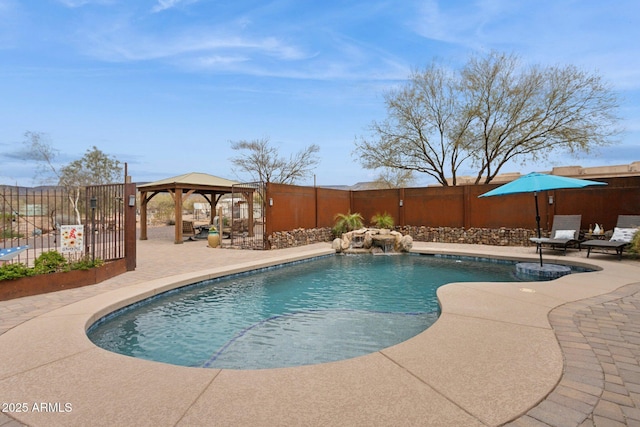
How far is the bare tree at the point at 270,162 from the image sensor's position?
26375 millimetres

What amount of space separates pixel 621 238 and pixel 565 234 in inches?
47.6

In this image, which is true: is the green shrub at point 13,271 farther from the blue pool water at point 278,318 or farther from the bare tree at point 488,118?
the bare tree at point 488,118

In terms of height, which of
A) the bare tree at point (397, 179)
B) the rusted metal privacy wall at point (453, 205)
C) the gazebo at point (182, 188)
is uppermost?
the bare tree at point (397, 179)

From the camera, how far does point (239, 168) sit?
26953 millimetres

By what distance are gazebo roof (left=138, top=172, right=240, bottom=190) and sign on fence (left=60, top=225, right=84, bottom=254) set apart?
657 centimetres

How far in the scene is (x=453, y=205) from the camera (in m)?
12.6

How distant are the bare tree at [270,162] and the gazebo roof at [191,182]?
12.4 meters

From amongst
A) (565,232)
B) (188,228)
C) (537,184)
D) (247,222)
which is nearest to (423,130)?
(565,232)

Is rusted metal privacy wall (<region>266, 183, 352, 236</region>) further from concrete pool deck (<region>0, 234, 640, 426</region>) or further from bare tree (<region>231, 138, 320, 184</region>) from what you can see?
bare tree (<region>231, 138, 320, 184</region>)

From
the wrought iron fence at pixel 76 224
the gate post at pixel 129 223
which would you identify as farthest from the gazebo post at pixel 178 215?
the gate post at pixel 129 223

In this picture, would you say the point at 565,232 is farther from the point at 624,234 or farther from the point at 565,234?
the point at 624,234

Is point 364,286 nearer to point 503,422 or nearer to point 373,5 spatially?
point 503,422

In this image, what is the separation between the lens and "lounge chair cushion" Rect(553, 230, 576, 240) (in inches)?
363

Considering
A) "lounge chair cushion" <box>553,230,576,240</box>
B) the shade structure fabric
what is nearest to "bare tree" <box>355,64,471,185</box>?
"lounge chair cushion" <box>553,230,576,240</box>
